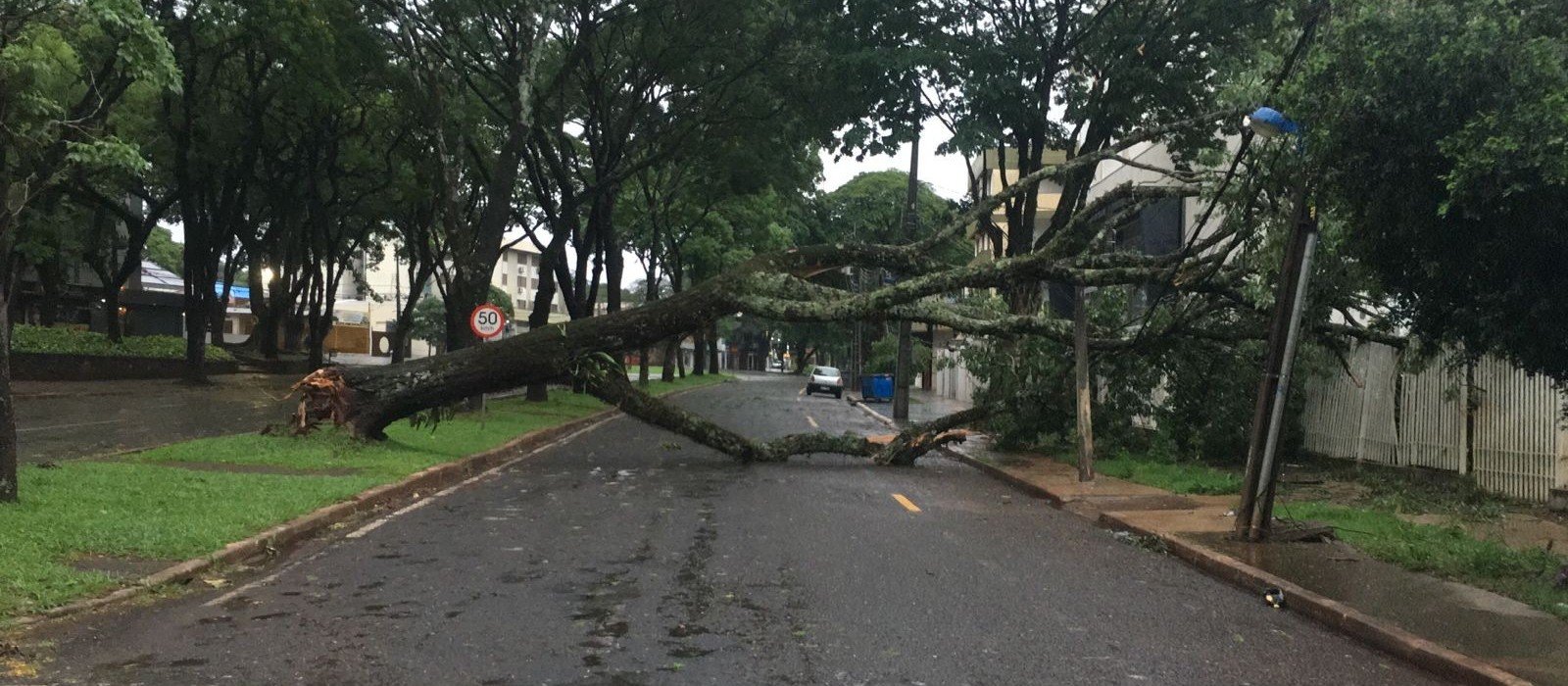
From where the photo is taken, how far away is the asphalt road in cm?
592

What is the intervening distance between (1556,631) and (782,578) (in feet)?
15.6

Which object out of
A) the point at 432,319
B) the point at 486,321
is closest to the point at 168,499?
the point at 486,321

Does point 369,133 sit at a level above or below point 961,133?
above

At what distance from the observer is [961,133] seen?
1920cm

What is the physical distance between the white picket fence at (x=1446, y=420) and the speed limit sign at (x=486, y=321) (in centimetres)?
1340

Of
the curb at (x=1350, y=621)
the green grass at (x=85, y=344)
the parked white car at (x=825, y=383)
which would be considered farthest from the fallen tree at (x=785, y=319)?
the parked white car at (x=825, y=383)

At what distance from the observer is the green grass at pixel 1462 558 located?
791cm

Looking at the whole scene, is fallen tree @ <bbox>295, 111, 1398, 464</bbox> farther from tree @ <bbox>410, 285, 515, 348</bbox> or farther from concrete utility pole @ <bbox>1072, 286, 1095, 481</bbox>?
tree @ <bbox>410, 285, 515, 348</bbox>

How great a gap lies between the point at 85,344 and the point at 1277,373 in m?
33.2

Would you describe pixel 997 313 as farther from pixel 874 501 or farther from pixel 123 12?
pixel 123 12

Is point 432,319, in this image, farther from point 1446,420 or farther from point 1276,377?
point 1276,377

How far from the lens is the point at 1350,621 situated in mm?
7223

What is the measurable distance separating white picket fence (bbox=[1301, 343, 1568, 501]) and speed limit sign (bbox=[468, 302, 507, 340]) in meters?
13.4

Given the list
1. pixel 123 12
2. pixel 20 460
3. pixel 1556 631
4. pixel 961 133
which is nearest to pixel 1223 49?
pixel 961 133
